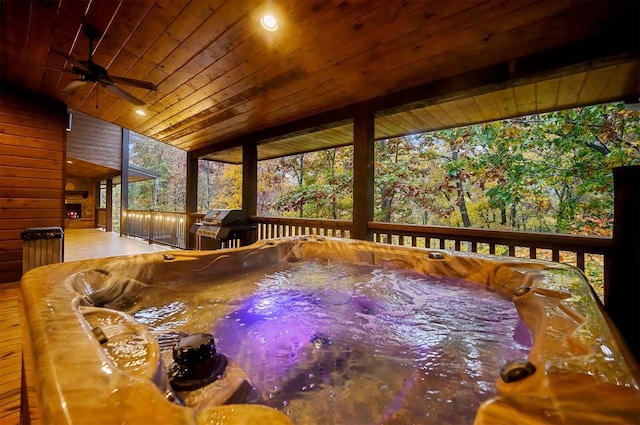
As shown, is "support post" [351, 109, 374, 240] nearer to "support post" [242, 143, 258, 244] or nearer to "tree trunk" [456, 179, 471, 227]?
"support post" [242, 143, 258, 244]

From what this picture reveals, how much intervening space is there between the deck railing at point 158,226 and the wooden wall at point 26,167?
2.13 metres

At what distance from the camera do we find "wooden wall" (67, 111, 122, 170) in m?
7.14

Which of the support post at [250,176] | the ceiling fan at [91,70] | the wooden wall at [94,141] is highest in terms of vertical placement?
the wooden wall at [94,141]

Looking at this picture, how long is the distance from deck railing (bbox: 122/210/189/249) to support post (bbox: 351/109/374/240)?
4174mm

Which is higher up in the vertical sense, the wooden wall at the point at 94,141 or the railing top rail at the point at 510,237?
the wooden wall at the point at 94,141

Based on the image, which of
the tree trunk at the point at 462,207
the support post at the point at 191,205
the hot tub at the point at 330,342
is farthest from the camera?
the tree trunk at the point at 462,207

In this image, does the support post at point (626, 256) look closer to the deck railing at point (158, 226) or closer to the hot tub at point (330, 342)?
the hot tub at point (330, 342)

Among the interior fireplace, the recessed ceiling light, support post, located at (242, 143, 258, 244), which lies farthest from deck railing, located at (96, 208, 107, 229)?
the recessed ceiling light

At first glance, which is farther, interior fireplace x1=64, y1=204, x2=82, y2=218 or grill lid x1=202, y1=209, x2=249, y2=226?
interior fireplace x1=64, y1=204, x2=82, y2=218

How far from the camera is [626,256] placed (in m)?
1.21

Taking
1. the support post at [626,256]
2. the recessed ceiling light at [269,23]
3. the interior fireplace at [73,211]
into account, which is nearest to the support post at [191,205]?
the recessed ceiling light at [269,23]

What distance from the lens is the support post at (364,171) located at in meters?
2.98

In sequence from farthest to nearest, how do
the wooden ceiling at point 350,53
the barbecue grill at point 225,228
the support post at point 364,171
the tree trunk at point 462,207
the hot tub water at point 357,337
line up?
the tree trunk at point 462,207 → the barbecue grill at point 225,228 → the support post at point 364,171 → the wooden ceiling at point 350,53 → the hot tub water at point 357,337

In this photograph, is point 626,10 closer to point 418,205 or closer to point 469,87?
point 469,87
